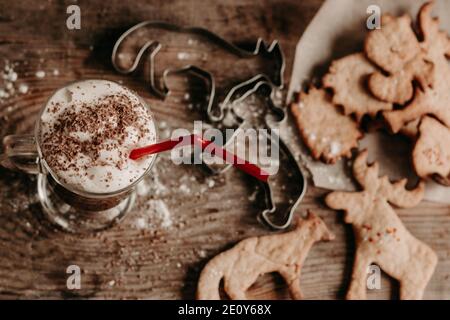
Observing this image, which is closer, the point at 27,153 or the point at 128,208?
the point at 27,153

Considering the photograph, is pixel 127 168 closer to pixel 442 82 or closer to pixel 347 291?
pixel 347 291

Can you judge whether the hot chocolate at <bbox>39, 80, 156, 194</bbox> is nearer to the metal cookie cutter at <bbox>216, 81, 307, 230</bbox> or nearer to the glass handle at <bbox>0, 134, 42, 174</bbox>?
the glass handle at <bbox>0, 134, 42, 174</bbox>

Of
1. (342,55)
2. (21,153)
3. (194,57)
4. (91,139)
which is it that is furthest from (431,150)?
(21,153)

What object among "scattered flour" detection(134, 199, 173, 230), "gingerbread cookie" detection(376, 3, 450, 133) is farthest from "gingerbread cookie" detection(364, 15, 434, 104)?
"scattered flour" detection(134, 199, 173, 230)

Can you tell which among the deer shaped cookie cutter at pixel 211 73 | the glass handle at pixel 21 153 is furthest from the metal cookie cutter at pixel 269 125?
the glass handle at pixel 21 153

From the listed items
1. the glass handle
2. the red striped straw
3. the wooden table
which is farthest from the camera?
the wooden table

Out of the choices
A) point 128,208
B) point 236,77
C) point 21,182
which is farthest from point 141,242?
point 236,77

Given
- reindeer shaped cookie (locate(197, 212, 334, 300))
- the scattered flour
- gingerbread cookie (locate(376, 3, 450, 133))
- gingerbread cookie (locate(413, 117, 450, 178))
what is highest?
gingerbread cookie (locate(376, 3, 450, 133))
